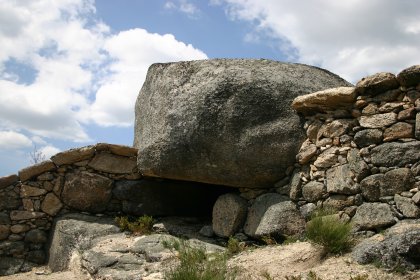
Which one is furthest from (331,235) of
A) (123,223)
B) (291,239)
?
(123,223)

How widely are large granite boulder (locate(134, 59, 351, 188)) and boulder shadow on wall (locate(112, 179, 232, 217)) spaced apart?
3.58 ft

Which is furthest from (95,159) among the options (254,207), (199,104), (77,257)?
(254,207)

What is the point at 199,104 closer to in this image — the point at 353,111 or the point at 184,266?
the point at 353,111

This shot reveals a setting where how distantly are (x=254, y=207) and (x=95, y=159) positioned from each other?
2.96m

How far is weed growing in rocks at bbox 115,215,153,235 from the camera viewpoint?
6.93 meters

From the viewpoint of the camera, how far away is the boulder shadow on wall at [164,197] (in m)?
7.72

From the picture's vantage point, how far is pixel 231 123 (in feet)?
20.9

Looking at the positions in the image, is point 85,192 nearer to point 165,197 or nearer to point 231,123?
point 165,197

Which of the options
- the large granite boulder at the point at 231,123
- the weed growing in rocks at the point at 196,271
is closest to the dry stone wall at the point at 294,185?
the large granite boulder at the point at 231,123

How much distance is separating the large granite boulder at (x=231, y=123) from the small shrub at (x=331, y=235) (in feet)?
4.78

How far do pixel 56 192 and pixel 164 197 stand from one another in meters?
1.84

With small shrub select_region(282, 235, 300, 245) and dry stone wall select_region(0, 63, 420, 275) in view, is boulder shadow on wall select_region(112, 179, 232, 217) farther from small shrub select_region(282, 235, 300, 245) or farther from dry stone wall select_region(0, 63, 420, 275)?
small shrub select_region(282, 235, 300, 245)

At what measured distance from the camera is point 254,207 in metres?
6.52

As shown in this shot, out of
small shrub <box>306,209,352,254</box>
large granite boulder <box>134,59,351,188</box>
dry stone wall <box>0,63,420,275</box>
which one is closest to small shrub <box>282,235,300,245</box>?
dry stone wall <box>0,63,420,275</box>
